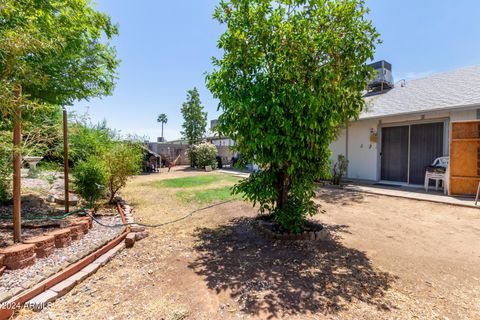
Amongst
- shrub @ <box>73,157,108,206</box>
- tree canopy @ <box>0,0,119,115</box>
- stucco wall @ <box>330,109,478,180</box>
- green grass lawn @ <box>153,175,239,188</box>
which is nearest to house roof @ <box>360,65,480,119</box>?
stucco wall @ <box>330,109,478,180</box>

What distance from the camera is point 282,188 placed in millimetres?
3988

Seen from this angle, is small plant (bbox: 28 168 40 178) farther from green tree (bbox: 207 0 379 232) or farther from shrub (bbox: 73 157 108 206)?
green tree (bbox: 207 0 379 232)

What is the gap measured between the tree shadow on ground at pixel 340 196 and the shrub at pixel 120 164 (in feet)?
18.4

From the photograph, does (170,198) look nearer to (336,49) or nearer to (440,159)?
(336,49)

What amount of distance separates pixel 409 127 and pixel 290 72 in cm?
824

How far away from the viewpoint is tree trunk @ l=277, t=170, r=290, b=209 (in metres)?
3.88

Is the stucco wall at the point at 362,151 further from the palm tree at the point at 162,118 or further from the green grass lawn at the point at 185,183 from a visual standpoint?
the palm tree at the point at 162,118

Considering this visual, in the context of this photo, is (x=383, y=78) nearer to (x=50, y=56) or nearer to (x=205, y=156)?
(x=205, y=156)

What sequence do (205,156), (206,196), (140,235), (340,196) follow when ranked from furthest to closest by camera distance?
(205,156) → (206,196) → (340,196) → (140,235)

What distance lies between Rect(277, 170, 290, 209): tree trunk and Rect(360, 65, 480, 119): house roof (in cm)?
703

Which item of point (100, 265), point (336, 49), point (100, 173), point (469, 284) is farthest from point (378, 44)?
point (100, 173)

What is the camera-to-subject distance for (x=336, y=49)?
3.19m

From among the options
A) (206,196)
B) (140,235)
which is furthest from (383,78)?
(140,235)

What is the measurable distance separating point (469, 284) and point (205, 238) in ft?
11.5
